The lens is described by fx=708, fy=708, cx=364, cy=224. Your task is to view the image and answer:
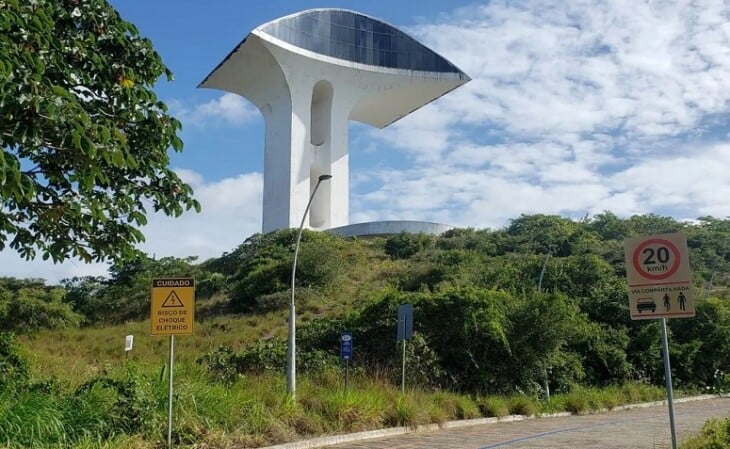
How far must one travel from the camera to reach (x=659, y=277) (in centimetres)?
830

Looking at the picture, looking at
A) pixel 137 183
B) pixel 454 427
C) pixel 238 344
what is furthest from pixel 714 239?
pixel 137 183

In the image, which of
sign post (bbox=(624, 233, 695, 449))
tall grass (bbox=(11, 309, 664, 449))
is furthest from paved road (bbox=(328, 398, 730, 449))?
sign post (bbox=(624, 233, 695, 449))

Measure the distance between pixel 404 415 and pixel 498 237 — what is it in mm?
48541

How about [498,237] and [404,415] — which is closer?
[404,415]

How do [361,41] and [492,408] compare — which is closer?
[492,408]

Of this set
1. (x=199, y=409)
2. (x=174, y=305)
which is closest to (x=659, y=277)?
(x=174, y=305)

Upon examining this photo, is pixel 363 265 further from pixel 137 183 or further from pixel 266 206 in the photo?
pixel 137 183

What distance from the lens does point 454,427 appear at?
15.7 metres

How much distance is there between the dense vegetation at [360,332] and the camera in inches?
445

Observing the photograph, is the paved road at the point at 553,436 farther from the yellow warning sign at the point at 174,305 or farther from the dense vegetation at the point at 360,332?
the yellow warning sign at the point at 174,305

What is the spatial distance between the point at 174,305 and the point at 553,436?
8.28 meters

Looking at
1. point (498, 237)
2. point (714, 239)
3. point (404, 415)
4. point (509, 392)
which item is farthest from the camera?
point (714, 239)

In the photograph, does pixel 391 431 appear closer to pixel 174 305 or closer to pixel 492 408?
pixel 492 408

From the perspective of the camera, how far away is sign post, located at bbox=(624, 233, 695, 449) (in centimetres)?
808
